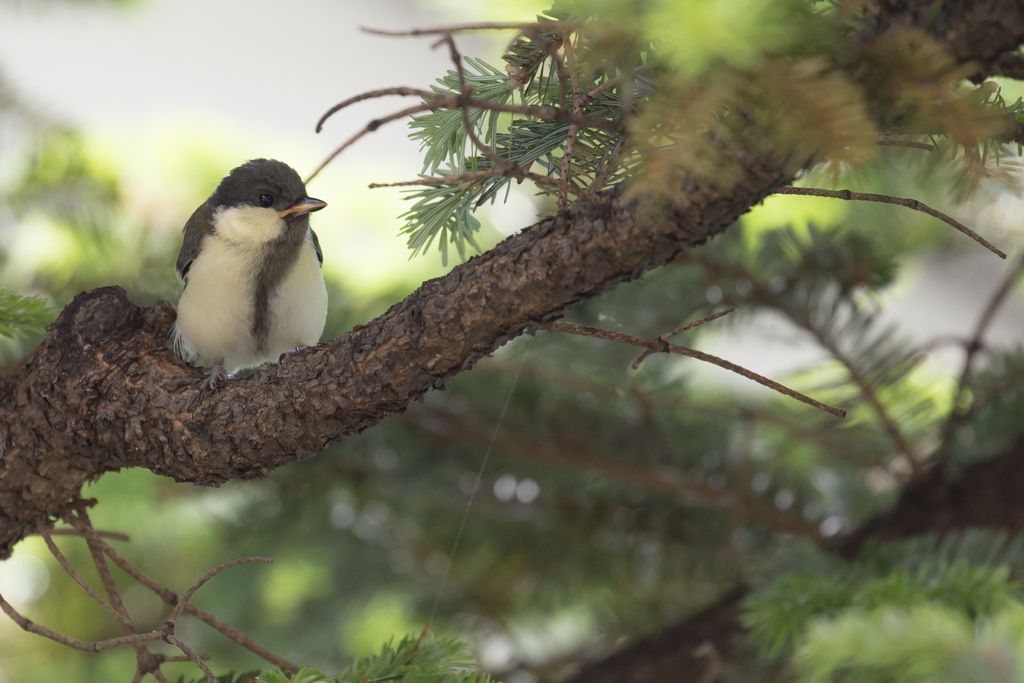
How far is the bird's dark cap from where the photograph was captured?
2.30ft

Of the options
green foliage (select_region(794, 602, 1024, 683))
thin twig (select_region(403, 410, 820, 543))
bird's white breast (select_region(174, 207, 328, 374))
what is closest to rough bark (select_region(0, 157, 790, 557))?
bird's white breast (select_region(174, 207, 328, 374))

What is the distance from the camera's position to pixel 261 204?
27.7 inches

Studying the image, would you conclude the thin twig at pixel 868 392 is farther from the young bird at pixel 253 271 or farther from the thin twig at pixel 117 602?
the thin twig at pixel 117 602

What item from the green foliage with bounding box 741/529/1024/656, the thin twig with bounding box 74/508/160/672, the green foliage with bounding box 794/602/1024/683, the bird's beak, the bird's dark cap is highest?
the bird's dark cap

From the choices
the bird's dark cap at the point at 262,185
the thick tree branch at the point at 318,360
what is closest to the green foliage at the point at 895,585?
the thick tree branch at the point at 318,360

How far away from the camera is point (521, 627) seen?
0.95 m

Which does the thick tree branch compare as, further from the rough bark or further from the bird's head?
the bird's head

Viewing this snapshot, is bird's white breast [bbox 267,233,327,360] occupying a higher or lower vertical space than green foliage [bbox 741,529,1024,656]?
higher

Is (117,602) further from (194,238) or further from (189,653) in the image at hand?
(194,238)

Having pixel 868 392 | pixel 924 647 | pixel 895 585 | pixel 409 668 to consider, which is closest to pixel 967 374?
pixel 868 392

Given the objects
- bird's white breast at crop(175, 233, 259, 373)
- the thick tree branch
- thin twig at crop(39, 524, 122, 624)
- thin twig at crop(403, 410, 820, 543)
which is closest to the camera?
the thick tree branch

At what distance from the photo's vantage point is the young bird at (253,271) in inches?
26.2

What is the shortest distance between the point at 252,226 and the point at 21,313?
261 millimetres

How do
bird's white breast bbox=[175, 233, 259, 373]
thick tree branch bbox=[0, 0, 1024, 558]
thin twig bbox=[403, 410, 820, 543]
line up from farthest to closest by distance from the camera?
1. thin twig bbox=[403, 410, 820, 543]
2. bird's white breast bbox=[175, 233, 259, 373]
3. thick tree branch bbox=[0, 0, 1024, 558]
